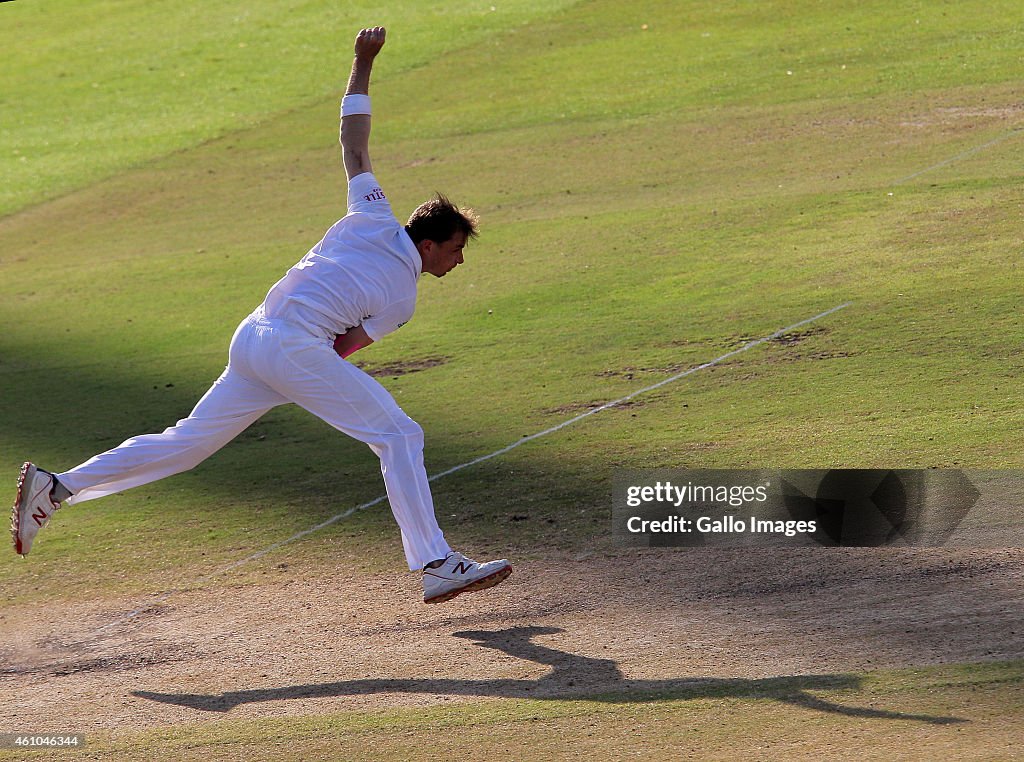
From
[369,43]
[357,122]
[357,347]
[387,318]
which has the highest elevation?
[369,43]

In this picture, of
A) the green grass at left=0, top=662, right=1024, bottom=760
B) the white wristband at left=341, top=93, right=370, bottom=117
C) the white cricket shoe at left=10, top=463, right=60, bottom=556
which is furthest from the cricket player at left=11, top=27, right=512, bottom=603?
the green grass at left=0, top=662, right=1024, bottom=760

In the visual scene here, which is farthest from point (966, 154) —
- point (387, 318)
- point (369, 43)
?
point (387, 318)

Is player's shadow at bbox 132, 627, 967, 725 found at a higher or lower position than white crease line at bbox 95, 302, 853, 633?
lower

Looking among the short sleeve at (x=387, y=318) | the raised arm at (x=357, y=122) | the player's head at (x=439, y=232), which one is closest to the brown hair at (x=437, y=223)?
the player's head at (x=439, y=232)

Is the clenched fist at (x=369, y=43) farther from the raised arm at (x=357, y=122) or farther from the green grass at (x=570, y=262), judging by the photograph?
the green grass at (x=570, y=262)

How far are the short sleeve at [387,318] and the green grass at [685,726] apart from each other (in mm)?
1862

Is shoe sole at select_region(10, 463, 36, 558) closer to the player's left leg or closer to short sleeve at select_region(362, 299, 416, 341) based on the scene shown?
the player's left leg

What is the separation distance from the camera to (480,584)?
682 centimetres

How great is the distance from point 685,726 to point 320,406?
241 cm

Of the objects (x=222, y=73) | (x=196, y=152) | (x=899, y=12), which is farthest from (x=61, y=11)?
(x=899, y=12)

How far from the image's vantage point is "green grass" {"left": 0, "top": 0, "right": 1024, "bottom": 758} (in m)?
9.09

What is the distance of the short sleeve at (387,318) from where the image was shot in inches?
276

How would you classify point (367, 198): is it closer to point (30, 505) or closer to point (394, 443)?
point (394, 443)

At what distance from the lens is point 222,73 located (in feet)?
81.5
